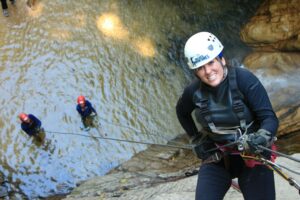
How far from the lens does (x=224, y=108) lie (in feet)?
9.53

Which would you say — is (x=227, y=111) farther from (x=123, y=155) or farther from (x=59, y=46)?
(x=59, y=46)

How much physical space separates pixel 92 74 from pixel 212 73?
24.8 feet

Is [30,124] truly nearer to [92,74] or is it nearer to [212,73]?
[92,74]

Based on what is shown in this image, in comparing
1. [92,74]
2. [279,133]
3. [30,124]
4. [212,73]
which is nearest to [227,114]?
[212,73]

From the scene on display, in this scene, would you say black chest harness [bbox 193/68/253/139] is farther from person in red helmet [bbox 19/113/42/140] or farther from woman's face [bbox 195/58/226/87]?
person in red helmet [bbox 19/113/42/140]

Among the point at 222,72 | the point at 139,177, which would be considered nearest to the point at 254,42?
the point at 139,177

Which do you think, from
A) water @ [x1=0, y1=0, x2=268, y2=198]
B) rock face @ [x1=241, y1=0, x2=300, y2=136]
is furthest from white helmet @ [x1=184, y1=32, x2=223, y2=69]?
water @ [x1=0, y1=0, x2=268, y2=198]

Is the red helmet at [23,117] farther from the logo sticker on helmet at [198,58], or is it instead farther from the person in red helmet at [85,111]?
the logo sticker on helmet at [198,58]

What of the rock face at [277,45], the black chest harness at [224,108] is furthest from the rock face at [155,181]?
the rock face at [277,45]

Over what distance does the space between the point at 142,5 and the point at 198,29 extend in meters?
1.93

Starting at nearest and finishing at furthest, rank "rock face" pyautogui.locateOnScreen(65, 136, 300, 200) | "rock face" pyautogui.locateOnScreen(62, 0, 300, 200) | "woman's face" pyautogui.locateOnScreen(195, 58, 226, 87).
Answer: "woman's face" pyautogui.locateOnScreen(195, 58, 226, 87)
"rock face" pyautogui.locateOnScreen(65, 136, 300, 200)
"rock face" pyautogui.locateOnScreen(62, 0, 300, 200)

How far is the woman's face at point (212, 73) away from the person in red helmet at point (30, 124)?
672cm

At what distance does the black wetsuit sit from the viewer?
9.14ft

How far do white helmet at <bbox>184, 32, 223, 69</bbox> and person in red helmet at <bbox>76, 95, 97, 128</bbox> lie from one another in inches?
245
